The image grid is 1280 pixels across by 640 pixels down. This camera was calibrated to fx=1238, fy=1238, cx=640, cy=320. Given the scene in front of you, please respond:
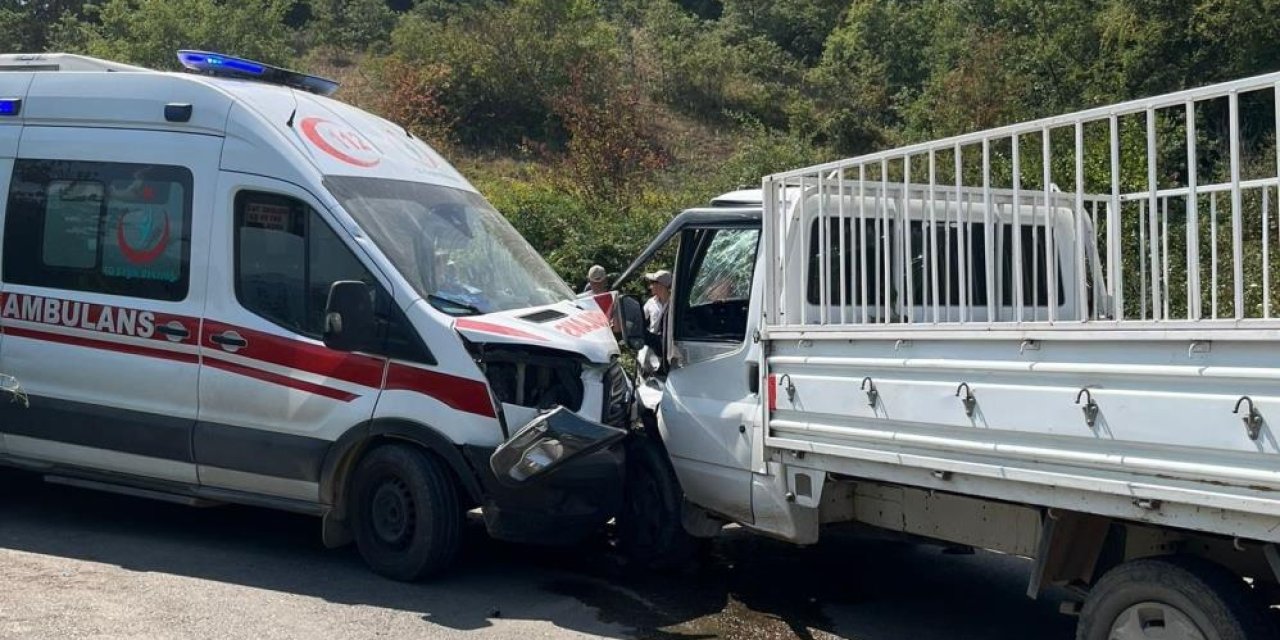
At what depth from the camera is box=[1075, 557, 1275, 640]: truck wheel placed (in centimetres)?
436

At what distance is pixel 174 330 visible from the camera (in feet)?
24.2

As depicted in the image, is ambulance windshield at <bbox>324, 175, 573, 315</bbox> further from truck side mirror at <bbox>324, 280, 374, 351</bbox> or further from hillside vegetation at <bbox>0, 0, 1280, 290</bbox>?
hillside vegetation at <bbox>0, 0, 1280, 290</bbox>

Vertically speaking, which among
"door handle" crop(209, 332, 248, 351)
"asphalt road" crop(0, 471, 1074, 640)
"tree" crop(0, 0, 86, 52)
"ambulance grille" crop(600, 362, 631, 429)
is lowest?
"asphalt road" crop(0, 471, 1074, 640)

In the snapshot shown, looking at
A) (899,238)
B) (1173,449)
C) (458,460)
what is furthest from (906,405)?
(458,460)

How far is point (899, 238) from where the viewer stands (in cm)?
595

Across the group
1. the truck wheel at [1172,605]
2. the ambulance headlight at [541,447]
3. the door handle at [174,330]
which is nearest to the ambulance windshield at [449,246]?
the ambulance headlight at [541,447]

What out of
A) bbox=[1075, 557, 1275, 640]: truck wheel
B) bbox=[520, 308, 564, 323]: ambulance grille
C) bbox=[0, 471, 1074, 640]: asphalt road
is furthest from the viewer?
bbox=[520, 308, 564, 323]: ambulance grille

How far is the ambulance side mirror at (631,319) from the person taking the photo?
7.14 m

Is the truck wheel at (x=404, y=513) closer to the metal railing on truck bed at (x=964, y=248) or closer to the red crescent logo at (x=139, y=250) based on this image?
the red crescent logo at (x=139, y=250)

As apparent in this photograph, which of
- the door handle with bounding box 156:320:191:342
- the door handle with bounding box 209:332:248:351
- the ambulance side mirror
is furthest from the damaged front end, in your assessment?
the door handle with bounding box 156:320:191:342

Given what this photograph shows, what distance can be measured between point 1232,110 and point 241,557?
19.2 feet

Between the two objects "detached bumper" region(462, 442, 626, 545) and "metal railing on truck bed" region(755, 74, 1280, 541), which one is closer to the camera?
"metal railing on truck bed" region(755, 74, 1280, 541)

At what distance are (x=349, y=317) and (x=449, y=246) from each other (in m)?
0.96

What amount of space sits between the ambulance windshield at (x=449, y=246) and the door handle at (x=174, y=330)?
1.24 m
